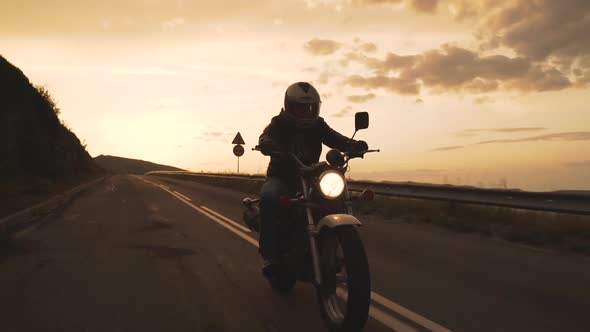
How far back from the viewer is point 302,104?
15.5 feet

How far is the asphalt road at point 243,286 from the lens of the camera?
4.21 meters

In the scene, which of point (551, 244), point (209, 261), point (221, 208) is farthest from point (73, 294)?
point (221, 208)

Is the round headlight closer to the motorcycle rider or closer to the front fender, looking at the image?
the front fender

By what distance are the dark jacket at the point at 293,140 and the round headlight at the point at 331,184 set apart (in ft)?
2.85

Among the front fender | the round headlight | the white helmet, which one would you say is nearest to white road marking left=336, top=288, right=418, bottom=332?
the front fender

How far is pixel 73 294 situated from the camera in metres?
5.12

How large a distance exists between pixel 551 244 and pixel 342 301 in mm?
5476

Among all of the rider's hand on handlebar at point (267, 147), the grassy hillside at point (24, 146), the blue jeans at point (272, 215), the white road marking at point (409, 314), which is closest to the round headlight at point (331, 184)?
the rider's hand on handlebar at point (267, 147)

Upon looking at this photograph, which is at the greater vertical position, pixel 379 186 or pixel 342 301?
pixel 379 186

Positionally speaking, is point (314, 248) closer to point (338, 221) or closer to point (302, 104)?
point (338, 221)

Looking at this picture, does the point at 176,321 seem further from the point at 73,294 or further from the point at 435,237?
the point at 435,237

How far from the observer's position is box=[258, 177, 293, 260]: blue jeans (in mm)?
4637

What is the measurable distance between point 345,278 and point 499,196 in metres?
6.93

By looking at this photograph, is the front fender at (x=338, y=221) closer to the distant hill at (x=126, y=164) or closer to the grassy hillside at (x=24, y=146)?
the grassy hillside at (x=24, y=146)
